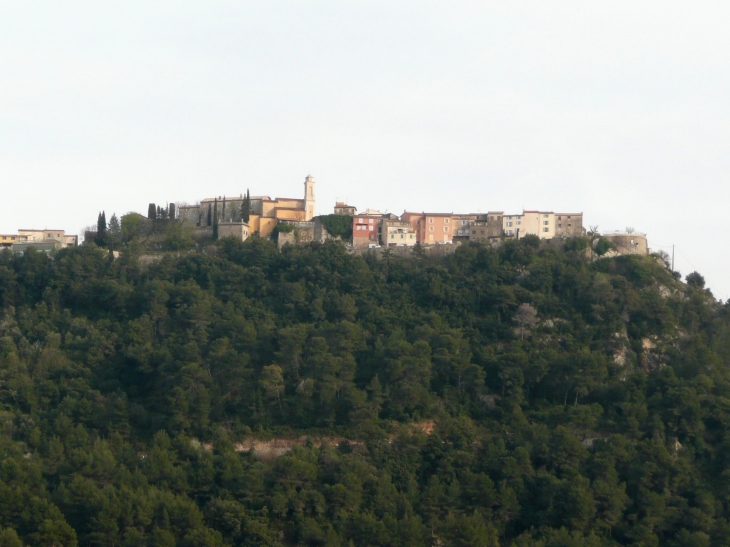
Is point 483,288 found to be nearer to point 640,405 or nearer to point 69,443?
point 640,405

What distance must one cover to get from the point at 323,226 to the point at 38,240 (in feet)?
52.6

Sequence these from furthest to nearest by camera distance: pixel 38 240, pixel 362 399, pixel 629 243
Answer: pixel 38 240
pixel 629 243
pixel 362 399

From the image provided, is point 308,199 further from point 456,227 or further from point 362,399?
point 362,399

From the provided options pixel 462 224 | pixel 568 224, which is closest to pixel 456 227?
pixel 462 224

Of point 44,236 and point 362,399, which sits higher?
point 44,236

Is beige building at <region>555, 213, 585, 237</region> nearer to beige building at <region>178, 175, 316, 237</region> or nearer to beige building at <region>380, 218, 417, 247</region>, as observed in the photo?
beige building at <region>380, 218, 417, 247</region>

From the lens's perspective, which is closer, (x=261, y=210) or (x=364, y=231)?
(x=364, y=231)

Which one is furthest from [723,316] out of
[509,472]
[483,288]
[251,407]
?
[251,407]

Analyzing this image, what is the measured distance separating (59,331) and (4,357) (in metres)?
3.68

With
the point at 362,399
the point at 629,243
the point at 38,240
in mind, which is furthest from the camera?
the point at 38,240

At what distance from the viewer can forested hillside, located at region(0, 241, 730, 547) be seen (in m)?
41.7

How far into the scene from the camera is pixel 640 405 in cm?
4731

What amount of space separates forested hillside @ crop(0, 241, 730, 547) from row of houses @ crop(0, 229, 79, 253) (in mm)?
3184

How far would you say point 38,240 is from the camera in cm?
6575
